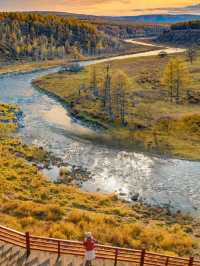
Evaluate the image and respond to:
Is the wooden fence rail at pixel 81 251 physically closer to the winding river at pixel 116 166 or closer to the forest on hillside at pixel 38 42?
the winding river at pixel 116 166

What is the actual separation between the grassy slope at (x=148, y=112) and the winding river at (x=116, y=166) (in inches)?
151

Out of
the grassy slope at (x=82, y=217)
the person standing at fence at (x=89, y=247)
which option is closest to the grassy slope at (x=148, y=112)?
the grassy slope at (x=82, y=217)

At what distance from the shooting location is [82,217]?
28.8 m

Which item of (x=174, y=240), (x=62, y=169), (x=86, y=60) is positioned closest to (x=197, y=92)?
(x=62, y=169)

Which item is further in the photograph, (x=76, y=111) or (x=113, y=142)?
(x=76, y=111)

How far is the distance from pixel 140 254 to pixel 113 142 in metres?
35.7

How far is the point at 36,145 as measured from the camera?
53.6 metres

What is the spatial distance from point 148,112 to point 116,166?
77.7ft

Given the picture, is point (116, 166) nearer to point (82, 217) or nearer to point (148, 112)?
point (82, 217)

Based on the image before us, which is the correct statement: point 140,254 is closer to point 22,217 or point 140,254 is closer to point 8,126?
point 22,217

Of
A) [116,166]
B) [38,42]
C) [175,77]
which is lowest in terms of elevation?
[116,166]

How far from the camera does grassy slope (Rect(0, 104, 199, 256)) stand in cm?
2586

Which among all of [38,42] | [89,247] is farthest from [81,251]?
[38,42]

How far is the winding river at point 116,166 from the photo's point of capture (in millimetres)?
38878
